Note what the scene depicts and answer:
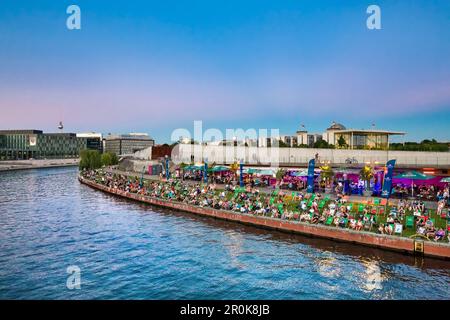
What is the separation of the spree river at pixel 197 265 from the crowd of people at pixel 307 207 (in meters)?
2.01

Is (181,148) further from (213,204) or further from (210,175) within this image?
(213,204)

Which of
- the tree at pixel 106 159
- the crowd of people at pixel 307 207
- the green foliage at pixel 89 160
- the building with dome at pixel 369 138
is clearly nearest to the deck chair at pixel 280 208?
the crowd of people at pixel 307 207

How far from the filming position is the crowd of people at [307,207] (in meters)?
26.8

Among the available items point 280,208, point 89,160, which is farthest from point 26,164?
point 280,208

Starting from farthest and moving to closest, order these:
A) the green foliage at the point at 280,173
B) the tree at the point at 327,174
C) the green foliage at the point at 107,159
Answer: the green foliage at the point at 107,159
the green foliage at the point at 280,173
the tree at the point at 327,174

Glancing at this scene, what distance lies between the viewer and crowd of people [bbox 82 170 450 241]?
26.8 metres

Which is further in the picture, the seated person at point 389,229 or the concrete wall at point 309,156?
the concrete wall at point 309,156

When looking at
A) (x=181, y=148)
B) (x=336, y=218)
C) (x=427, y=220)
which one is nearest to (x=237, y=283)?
(x=336, y=218)

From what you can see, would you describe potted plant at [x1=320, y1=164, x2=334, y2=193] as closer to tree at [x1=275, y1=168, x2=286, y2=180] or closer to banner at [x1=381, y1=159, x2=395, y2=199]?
tree at [x1=275, y1=168, x2=286, y2=180]

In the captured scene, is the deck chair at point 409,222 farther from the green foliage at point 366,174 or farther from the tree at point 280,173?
the tree at point 280,173

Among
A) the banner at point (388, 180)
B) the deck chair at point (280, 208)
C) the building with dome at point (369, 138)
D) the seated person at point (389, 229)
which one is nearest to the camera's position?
the seated person at point (389, 229)

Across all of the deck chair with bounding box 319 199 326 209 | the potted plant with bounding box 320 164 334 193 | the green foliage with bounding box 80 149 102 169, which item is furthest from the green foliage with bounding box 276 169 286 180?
the green foliage with bounding box 80 149 102 169

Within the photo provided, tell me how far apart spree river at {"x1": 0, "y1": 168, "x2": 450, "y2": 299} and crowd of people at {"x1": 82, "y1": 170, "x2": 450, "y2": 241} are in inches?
79.1

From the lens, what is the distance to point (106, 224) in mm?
35969
